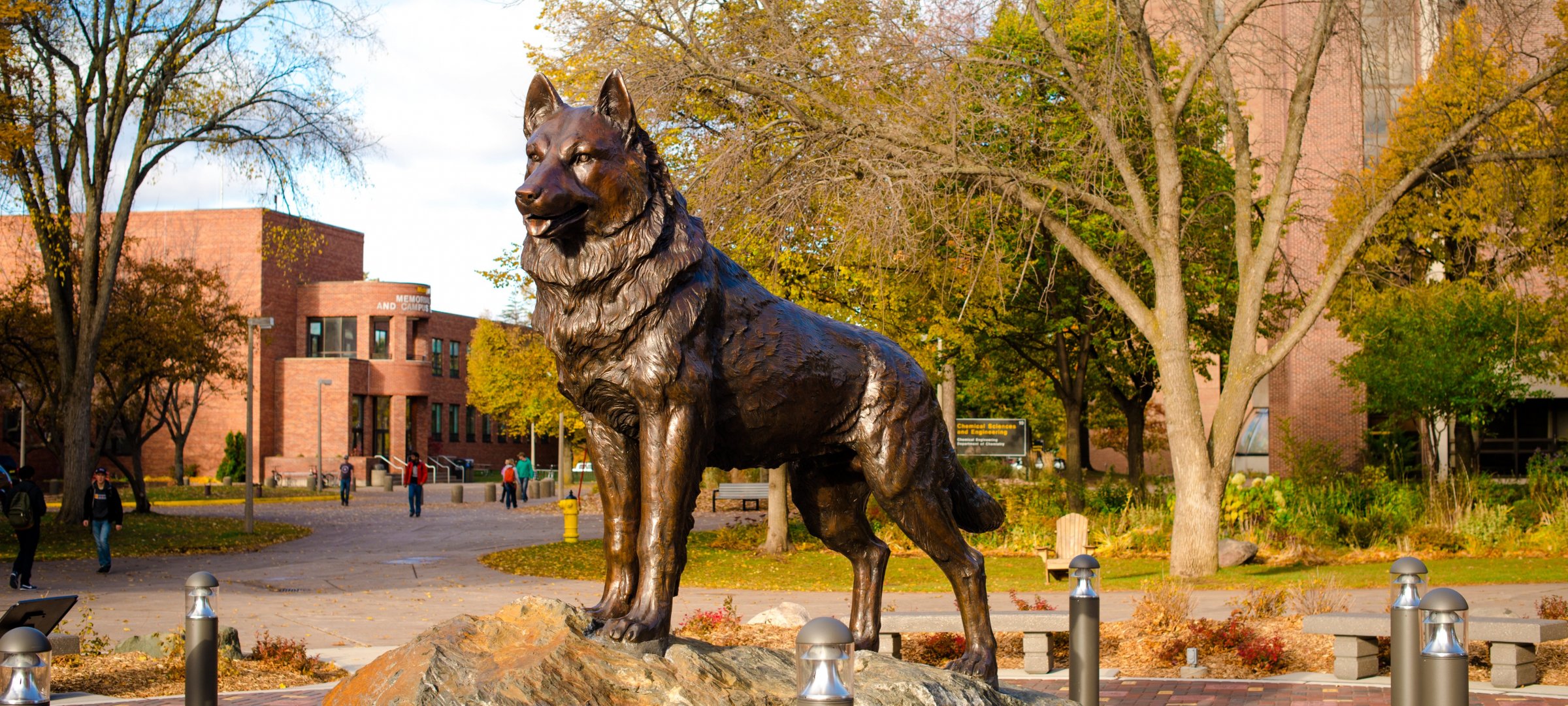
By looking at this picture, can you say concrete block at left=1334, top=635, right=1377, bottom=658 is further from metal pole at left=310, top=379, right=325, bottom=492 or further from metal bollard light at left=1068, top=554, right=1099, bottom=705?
metal pole at left=310, top=379, right=325, bottom=492

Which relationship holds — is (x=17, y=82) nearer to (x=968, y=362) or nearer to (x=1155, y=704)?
(x=968, y=362)

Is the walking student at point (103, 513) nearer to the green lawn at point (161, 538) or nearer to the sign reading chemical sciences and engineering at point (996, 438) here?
the green lawn at point (161, 538)

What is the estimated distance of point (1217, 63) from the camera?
1566 centimetres

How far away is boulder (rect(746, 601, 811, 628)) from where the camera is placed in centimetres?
1066

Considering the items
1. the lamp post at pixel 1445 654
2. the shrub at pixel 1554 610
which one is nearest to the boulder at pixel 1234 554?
the shrub at pixel 1554 610

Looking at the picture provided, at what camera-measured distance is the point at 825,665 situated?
322 cm

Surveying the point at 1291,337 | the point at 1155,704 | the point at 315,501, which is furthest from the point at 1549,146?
the point at 315,501

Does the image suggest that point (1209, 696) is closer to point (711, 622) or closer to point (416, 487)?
point (711, 622)

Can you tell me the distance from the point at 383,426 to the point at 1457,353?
157 ft

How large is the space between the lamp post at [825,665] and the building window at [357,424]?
188 feet

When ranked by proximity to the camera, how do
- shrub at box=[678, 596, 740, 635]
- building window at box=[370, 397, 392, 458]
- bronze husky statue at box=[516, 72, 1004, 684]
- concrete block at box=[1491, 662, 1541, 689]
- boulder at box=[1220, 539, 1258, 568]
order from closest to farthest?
bronze husky statue at box=[516, 72, 1004, 684] < concrete block at box=[1491, 662, 1541, 689] < shrub at box=[678, 596, 740, 635] < boulder at box=[1220, 539, 1258, 568] < building window at box=[370, 397, 392, 458]

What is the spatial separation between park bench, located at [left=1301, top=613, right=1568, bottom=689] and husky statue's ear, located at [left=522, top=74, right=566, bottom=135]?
685 cm

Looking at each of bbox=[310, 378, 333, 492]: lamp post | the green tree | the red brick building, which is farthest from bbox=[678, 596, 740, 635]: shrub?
the red brick building

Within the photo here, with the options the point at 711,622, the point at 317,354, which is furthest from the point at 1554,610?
the point at 317,354
